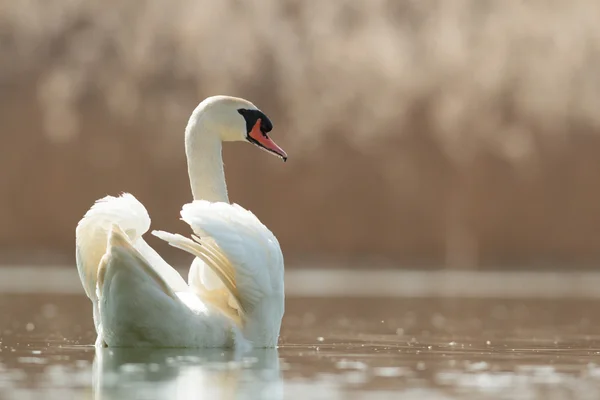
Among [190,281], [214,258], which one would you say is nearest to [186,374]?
[214,258]

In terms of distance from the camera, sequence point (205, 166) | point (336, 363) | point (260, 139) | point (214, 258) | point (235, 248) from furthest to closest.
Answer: point (260, 139), point (205, 166), point (214, 258), point (235, 248), point (336, 363)

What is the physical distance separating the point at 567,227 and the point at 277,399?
39504 mm

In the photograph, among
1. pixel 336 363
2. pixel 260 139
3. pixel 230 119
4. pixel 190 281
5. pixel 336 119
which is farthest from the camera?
pixel 336 119

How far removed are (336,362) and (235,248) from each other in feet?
3.18

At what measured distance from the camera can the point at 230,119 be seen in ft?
36.3

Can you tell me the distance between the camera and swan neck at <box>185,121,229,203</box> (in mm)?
A: 10828

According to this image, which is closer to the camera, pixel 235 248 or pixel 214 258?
pixel 235 248

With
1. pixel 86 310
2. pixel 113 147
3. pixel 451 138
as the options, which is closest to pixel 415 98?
pixel 451 138

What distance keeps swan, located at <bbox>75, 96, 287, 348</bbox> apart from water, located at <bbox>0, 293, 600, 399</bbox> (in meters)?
0.16

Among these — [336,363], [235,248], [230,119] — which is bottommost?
[336,363]

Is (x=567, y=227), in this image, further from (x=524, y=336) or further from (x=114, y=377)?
(x=114, y=377)

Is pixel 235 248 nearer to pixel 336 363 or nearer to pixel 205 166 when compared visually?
pixel 336 363

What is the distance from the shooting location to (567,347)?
34.9 feet

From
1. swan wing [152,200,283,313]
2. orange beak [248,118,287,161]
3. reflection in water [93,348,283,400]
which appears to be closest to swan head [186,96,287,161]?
orange beak [248,118,287,161]
